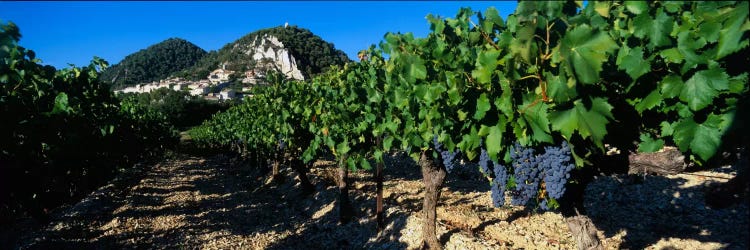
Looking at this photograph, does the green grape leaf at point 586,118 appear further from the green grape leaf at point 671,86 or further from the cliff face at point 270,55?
the cliff face at point 270,55

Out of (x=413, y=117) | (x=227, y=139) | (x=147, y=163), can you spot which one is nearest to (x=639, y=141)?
(x=413, y=117)

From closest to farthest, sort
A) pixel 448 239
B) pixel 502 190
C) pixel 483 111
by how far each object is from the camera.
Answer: pixel 483 111
pixel 502 190
pixel 448 239

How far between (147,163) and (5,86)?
24684 mm

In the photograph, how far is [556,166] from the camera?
11.3 ft

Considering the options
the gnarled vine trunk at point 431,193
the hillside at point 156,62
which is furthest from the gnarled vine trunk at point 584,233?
the hillside at point 156,62

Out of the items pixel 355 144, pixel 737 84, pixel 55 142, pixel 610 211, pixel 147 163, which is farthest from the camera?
pixel 147 163

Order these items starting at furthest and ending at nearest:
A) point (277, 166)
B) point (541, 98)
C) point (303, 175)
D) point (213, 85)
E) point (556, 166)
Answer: point (213, 85), point (277, 166), point (303, 175), point (556, 166), point (541, 98)

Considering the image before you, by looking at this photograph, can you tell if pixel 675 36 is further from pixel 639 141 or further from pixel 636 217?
pixel 636 217

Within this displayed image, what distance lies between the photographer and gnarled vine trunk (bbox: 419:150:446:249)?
6.70m

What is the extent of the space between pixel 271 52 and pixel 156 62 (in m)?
Result: 48.5

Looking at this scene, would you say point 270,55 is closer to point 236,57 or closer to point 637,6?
point 236,57

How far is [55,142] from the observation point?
6172 millimetres

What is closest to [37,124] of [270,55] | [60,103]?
[60,103]

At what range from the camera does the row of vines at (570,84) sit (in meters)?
2.16
